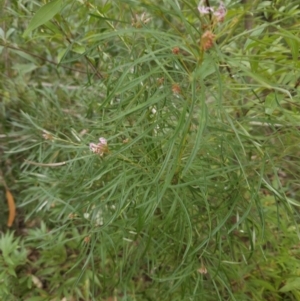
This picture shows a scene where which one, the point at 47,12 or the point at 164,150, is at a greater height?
the point at 47,12

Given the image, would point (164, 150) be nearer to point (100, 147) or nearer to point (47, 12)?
point (100, 147)

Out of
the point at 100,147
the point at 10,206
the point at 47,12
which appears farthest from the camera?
the point at 10,206

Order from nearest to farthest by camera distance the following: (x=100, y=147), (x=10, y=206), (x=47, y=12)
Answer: (x=47, y=12) → (x=100, y=147) → (x=10, y=206)

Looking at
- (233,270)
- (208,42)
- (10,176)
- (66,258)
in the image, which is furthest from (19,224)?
(208,42)

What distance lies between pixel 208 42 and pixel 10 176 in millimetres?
1388

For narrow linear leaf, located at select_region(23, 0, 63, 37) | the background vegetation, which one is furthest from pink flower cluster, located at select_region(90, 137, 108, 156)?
narrow linear leaf, located at select_region(23, 0, 63, 37)

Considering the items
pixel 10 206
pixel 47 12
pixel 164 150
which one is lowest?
pixel 10 206

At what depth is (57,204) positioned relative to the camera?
1508 mm

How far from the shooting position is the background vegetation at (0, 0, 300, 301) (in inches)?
25.9

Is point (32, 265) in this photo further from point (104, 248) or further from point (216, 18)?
point (216, 18)

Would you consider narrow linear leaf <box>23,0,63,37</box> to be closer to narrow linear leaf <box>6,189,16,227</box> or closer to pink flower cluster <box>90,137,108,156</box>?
pink flower cluster <box>90,137,108,156</box>

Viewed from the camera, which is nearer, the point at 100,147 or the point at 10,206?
the point at 100,147

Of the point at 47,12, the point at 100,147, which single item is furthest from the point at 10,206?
the point at 47,12

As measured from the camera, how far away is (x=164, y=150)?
2.79 feet
